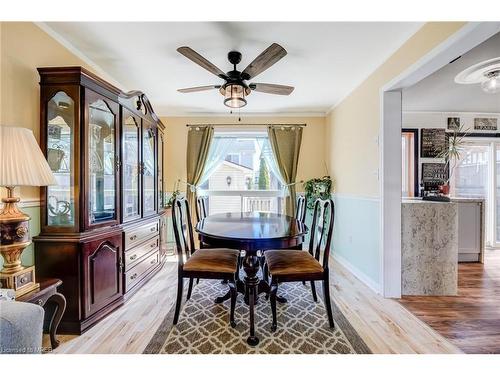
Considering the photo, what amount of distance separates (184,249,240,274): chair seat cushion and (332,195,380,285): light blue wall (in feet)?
5.09

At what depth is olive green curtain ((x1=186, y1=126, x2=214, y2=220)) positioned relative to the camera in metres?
4.32

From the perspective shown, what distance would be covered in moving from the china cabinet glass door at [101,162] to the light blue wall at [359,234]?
2.65m

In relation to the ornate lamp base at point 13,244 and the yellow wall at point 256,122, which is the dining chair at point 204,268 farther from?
the yellow wall at point 256,122

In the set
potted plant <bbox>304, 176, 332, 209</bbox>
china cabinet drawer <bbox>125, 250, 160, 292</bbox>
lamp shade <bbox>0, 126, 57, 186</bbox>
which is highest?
lamp shade <bbox>0, 126, 57, 186</bbox>

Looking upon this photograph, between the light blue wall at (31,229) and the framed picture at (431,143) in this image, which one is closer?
the light blue wall at (31,229)

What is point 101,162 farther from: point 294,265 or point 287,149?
point 287,149

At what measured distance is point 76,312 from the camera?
6.20ft

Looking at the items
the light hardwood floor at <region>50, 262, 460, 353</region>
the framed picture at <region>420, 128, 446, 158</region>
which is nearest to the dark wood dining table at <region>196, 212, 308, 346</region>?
the light hardwood floor at <region>50, 262, 460, 353</region>

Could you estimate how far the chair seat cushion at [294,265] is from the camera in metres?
1.94

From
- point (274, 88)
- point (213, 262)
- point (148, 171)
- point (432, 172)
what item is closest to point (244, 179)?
point (148, 171)

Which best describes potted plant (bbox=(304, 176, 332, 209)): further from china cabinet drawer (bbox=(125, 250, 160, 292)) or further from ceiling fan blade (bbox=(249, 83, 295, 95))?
china cabinet drawer (bbox=(125, 250, 160, 292))

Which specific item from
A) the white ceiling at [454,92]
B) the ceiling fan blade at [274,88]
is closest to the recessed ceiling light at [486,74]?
the white ceiling at [454,92]
